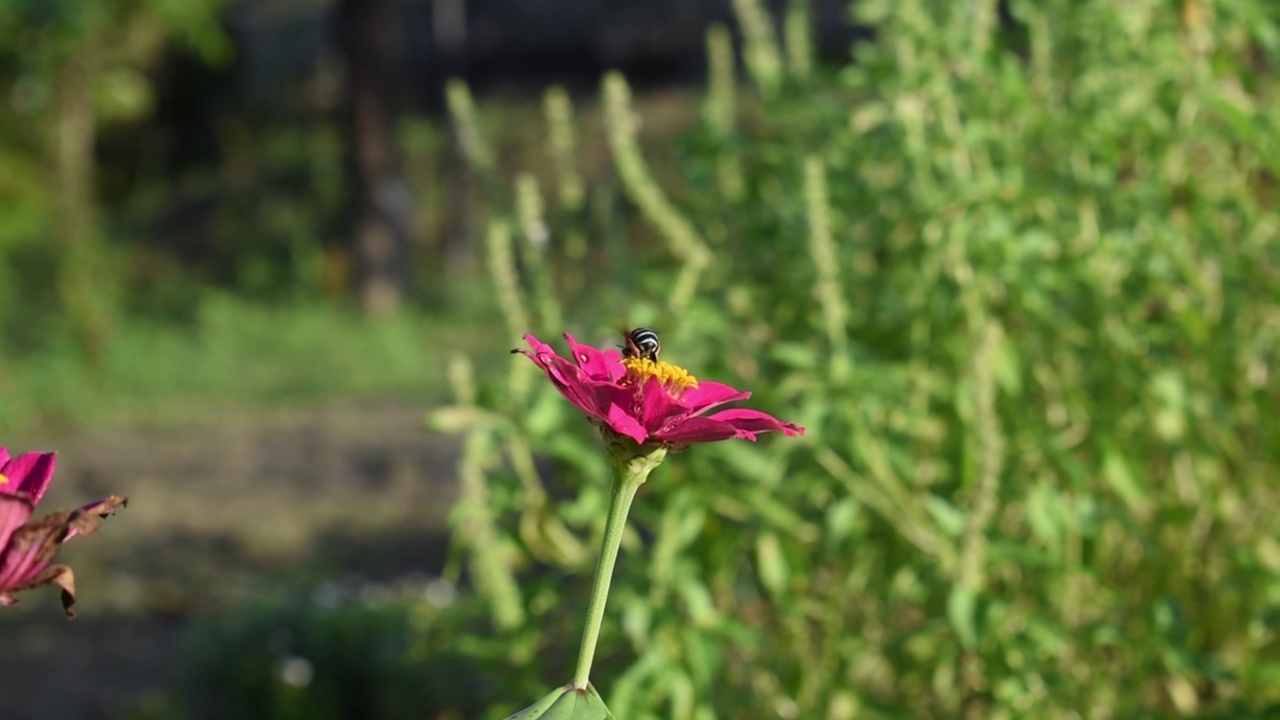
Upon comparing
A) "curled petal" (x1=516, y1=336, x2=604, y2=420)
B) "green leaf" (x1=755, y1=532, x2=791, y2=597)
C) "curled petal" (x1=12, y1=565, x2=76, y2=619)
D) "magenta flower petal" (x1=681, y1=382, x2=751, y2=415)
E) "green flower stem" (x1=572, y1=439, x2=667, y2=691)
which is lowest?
"green leaf" (x1=755, y1=532, x2=791, y2=597)

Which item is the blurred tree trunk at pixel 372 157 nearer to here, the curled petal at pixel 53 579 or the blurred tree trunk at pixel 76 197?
the blurred tree trunk at pixel 76 197

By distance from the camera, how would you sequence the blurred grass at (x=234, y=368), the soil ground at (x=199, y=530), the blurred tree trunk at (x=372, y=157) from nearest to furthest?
the soil ground at (x=199, y=530) → the blurred grass at (x=234, y=368) → the blurred tree trunk at (x=372, y=157)

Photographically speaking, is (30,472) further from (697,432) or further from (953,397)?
(953,397)

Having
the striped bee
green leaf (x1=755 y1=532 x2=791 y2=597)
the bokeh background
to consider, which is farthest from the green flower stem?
green leaf (x1=755 y1=532 x2=791 y2=597)

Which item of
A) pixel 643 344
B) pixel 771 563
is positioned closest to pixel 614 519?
pixel 643 344

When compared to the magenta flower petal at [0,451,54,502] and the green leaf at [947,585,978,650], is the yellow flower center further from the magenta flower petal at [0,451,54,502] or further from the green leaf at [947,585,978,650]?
the green leaf at [947,585,978,650]

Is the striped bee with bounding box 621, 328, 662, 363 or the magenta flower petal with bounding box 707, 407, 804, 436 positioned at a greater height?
the striped bee with bounding box 621, 328, 662, 363

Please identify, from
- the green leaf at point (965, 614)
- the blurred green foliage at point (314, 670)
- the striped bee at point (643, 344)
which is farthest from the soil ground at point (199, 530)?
the striped bee at point (643, 344)
